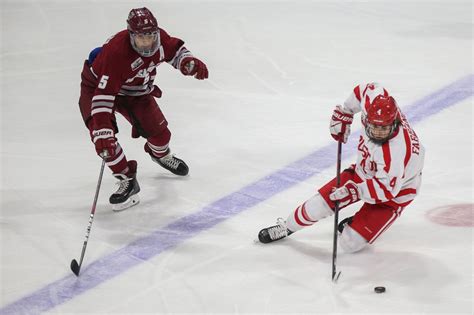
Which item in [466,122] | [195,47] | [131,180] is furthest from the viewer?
[195,47]

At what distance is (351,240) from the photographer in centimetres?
397

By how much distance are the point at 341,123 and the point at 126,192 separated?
47.0 inches

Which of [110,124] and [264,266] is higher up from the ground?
[110,124]

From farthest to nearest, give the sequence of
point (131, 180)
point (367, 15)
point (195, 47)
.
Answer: point (367, 15), point (195, 47), point (131, 180)

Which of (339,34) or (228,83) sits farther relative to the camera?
(339,34)

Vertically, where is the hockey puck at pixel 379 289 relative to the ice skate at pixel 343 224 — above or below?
above

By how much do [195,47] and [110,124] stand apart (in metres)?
2.60

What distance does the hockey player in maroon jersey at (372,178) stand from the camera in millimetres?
3742

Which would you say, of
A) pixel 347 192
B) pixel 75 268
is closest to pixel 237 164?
pixel 347 192

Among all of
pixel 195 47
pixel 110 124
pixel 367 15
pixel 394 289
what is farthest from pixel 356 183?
pixel 367 15

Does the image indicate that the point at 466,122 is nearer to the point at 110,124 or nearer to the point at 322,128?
the point at 322,128

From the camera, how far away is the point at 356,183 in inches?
156

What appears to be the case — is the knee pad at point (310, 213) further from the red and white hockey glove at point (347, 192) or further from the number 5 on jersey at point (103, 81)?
the number 5 on jersey at point (103, 81)

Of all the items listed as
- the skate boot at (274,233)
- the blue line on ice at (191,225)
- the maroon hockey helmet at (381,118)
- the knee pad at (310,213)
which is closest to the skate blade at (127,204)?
the blue line on ice at (191,225)
